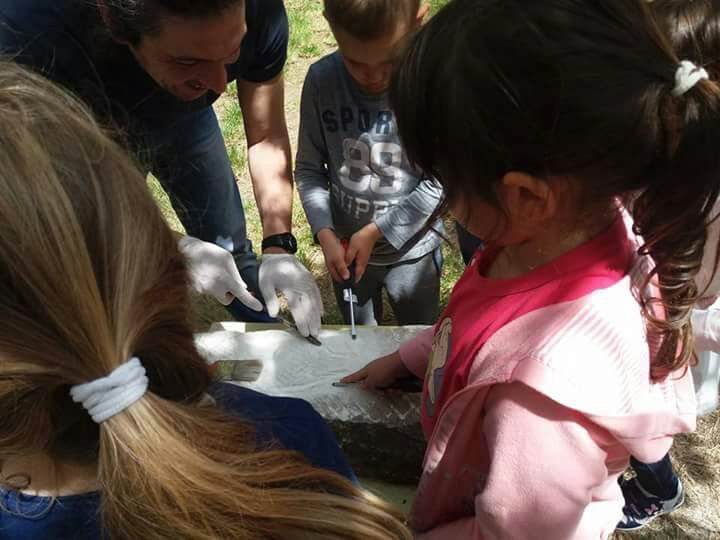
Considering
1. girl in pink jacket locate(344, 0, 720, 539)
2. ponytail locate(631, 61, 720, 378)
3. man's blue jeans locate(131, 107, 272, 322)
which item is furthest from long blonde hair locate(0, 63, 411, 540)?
man's blue jeans locate(131, 107, 272, 322)

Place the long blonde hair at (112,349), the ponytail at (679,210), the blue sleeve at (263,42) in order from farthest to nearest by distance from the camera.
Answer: the blue sleeve at (263,42) < the ponytail at (679,210) < the long blonde hair at (112,349)

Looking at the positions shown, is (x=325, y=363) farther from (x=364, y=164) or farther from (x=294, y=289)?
(x=364, y=164)

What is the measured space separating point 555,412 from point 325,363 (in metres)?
0.91

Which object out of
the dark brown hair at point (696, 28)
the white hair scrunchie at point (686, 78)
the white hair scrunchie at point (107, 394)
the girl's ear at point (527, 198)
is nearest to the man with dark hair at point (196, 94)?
the white hair scrunchie at point (107, 394)

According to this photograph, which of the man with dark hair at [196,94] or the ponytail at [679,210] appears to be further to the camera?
the man with dark hair at [196,94]

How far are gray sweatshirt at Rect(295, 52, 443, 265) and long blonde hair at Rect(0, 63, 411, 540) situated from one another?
1.12m

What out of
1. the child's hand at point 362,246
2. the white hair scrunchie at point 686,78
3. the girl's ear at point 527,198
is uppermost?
the white hair scrunchie at point 686,78

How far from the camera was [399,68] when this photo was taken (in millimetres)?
968

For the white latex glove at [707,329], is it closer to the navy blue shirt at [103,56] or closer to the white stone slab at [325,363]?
the white stone slab at [325,363]

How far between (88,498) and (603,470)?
0.69 metres

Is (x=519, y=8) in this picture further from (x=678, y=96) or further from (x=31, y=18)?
(x=31, y=18)

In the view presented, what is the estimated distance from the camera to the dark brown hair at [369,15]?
1587mm

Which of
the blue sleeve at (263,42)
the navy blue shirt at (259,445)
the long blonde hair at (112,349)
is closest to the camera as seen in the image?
the long blonde hair at (112,349)

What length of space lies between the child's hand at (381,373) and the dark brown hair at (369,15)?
807 mm
